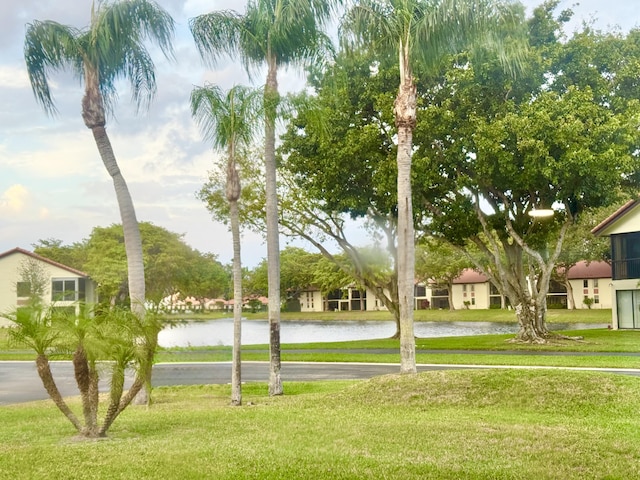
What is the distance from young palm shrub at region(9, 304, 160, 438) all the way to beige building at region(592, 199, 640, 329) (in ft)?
129

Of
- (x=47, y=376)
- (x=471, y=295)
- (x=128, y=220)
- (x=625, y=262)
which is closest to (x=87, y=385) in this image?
(x=47, y=376)

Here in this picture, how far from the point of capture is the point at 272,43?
1920 centimetres

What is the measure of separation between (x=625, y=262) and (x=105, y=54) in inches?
1455

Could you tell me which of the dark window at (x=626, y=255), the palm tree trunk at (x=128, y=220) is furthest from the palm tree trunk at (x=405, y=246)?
the dark window at (x=626, y=255)

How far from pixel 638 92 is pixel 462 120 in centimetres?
816

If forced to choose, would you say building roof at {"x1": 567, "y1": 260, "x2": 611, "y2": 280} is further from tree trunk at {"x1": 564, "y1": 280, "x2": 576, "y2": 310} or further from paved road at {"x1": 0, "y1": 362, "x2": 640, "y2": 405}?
paved road at {"x1": 0, "y1": 362, "x2": 640, "y2": 405}

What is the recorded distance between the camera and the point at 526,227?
37.3 m

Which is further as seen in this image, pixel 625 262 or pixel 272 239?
pixel 625 262

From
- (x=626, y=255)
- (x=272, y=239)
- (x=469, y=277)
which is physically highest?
(x=626, y=255)

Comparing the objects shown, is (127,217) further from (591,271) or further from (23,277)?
(591,271)

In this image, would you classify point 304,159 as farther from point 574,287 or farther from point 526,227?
point 574,287

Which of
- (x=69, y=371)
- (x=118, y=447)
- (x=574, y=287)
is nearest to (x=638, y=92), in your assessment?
(x=69, y=371)

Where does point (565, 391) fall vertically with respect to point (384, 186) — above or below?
below

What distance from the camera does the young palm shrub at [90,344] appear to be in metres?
11.1
